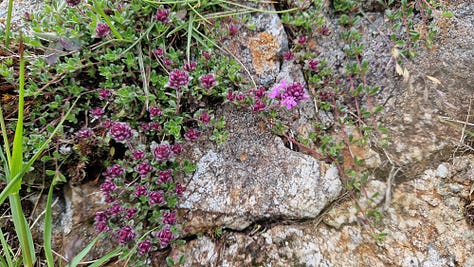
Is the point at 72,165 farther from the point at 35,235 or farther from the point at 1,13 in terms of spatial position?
the point at 1,13

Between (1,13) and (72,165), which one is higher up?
(1,13)

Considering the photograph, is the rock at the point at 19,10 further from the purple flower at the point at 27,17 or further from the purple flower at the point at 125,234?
the purple flower at the point at 125,234

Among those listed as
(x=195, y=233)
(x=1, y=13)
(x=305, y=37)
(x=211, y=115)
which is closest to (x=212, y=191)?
(x=195, y=233)

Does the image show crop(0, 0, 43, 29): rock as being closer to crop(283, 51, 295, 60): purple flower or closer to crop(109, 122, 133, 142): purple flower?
crop(109, 122, 133, 142): purple flower

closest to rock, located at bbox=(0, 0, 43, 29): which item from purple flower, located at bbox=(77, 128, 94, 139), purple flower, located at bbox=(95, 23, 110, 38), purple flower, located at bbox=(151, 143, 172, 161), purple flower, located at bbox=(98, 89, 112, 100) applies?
purple flower, located at bbox=(95, 23, 110, 38)

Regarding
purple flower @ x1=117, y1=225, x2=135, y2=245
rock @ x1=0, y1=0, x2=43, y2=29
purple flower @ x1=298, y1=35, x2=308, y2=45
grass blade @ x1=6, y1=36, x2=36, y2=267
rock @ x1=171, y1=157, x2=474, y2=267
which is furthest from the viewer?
rock @ x1=0, y1=0, x2=43, y2=29

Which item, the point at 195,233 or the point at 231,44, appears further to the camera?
the point at 231,44
